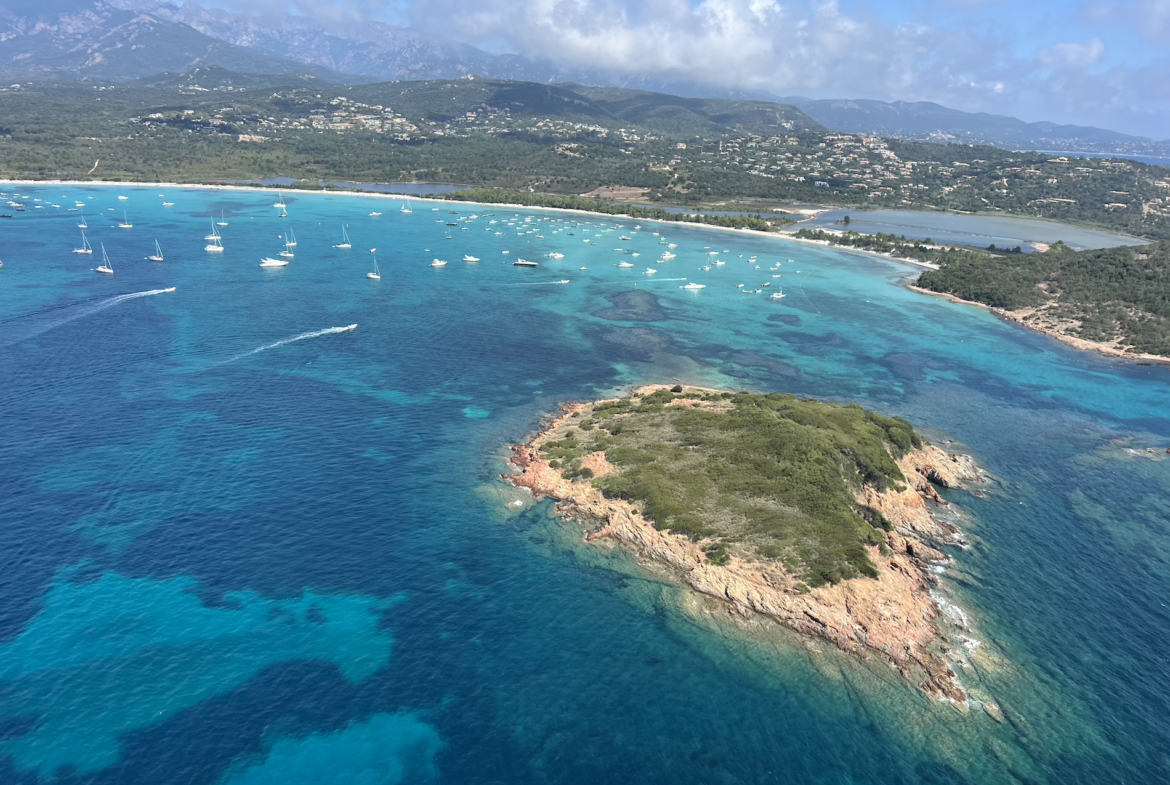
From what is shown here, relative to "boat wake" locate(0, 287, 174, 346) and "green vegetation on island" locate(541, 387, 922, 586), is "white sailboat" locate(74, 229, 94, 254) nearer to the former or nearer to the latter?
"boat wake" locate(0, 287, 174, 346)

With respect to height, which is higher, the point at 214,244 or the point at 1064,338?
the point at 214,244

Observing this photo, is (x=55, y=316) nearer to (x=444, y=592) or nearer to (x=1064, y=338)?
(x=444, y=592)

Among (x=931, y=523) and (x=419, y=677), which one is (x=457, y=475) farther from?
(x=931, y=523)

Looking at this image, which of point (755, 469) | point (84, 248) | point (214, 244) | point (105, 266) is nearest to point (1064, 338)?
point (755, 469)

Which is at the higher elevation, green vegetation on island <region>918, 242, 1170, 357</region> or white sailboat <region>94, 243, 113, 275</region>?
green vegetation on island <region>918, 242, 1170, 357</region>

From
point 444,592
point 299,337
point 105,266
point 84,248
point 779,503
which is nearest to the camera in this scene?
point 444,592

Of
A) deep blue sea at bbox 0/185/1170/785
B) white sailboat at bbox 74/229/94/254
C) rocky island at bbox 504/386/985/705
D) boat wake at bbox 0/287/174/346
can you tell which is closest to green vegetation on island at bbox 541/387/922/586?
rocky island at bbox 504/386/985/705
